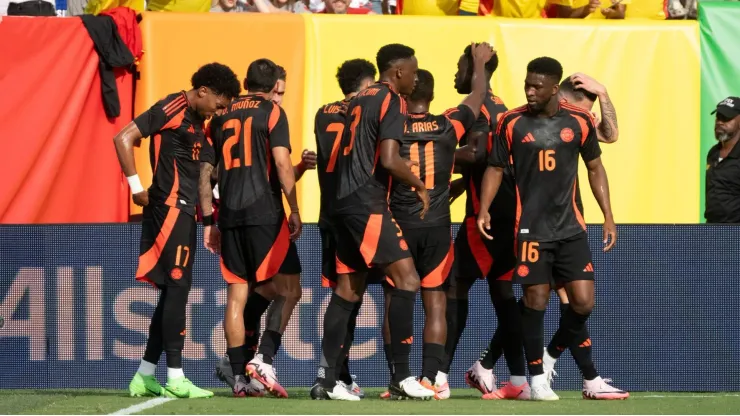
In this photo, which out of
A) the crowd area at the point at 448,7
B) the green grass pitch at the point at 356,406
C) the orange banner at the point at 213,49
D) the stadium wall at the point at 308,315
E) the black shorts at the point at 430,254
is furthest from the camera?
the crowd area at the point at 448,7

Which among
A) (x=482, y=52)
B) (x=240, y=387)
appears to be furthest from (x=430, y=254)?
(x=240, y=387)

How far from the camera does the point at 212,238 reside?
9102 millimetres

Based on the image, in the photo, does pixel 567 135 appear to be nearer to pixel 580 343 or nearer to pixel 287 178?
pixel 580 343

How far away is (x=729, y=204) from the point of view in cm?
1121

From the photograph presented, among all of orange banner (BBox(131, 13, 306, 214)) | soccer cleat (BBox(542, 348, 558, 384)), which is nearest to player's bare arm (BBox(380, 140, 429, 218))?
soccer cleat (BBox(542, 348, 558, 384))

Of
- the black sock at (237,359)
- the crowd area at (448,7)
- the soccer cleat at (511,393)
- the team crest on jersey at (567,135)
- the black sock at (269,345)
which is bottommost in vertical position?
the soccer cleat at (511,393)

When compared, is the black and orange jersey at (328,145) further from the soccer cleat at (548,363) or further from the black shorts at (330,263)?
the soccer cleat at (548,363)

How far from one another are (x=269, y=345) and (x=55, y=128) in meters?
4.18

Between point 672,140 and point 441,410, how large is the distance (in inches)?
230

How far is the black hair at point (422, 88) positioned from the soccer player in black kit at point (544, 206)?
62 cm

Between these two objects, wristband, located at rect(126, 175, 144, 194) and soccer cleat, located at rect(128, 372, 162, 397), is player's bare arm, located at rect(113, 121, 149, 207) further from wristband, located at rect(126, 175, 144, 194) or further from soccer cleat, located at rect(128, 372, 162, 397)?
soccer cleat, located at rect(128, 372, 162, 397)

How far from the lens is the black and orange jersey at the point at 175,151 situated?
27.7 ft

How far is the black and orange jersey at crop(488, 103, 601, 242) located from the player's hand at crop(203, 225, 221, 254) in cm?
222

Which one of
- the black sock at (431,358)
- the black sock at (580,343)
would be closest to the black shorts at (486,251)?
the black sock at (580,343)
